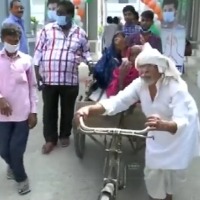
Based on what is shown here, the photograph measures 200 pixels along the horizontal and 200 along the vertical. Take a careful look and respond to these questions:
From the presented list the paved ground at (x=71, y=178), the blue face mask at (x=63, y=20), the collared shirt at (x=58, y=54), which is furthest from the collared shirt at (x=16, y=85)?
the blue face mask at (x=63, y=20)

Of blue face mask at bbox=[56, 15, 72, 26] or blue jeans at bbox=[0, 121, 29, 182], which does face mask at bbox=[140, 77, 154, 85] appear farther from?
blue face mask at bbox=[56, 15, 72, 26]

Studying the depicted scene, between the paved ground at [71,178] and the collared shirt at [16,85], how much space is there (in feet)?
2.23

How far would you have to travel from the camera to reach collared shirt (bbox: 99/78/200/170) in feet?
8.89

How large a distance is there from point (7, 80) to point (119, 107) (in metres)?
0.90

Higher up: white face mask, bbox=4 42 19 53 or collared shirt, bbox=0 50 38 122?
white face mask, bbox=4 42 19 53

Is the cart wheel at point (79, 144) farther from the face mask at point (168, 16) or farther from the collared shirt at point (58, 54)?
the face mask at point (168, 16)

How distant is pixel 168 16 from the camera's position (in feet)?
26.9

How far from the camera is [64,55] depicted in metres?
4.05

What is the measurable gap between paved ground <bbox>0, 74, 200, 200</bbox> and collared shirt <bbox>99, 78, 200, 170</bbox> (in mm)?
734

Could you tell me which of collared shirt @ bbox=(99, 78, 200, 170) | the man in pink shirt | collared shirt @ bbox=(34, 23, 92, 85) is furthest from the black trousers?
collared shirt @ bbox=(99, 78, 200, 170)

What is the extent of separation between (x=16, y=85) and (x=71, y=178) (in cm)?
105

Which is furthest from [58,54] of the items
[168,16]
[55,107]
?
[168,16]

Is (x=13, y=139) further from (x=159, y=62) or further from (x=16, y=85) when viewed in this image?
(x=159, y=62)

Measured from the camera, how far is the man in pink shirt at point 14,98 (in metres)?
3.15
